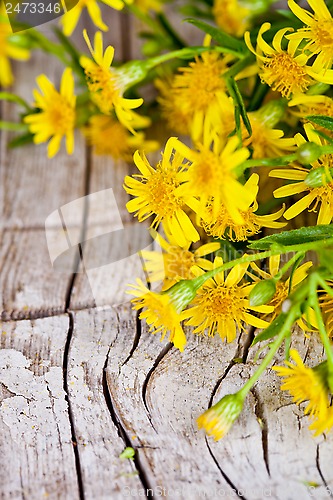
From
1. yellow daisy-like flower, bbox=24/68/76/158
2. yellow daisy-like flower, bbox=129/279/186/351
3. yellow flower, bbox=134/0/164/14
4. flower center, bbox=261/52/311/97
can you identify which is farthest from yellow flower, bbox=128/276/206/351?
yellow flower, bbox=134/0/164/14

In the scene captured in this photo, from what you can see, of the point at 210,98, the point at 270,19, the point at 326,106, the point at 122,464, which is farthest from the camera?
the point at 270,19

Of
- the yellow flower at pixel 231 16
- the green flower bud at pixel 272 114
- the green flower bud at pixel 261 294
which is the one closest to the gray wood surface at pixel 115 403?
the green flower bud at pixel 261 294

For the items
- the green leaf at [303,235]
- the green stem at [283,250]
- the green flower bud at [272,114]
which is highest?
the green flower bud at [272,114]

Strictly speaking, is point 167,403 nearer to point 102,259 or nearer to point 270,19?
point 102,259

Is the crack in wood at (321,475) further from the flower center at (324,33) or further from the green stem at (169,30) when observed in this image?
the green stem at (169,30)

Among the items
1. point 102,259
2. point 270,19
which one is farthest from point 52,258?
point 270,19

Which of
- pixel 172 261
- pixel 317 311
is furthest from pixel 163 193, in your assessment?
pixel 317 311

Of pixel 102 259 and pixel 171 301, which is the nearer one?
pixel 171 301
